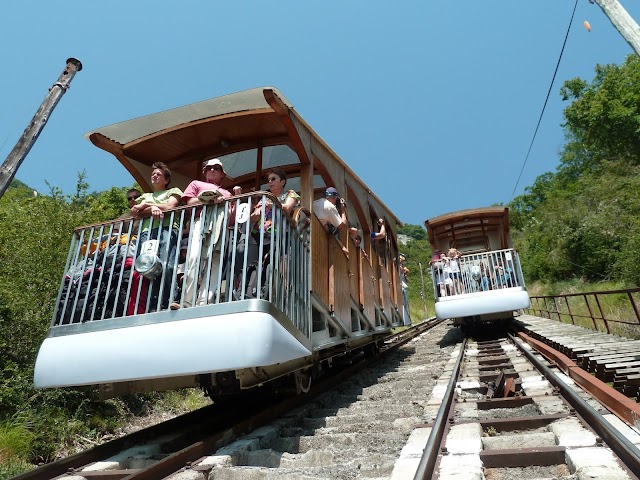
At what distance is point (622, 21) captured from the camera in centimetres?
628

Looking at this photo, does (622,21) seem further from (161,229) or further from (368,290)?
(161,229)

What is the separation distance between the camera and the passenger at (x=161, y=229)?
331 cm

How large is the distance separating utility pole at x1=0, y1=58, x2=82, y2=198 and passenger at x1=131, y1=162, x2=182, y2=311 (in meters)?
4.09

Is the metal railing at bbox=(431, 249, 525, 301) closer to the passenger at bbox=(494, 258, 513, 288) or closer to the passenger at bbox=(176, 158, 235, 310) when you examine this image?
the passenger at bbox=(494, 258, 513, 288)

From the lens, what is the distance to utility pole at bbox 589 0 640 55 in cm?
611

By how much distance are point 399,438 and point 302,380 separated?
178 centimetres

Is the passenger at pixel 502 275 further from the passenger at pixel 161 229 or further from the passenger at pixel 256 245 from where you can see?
the passenger at pixel 161 229

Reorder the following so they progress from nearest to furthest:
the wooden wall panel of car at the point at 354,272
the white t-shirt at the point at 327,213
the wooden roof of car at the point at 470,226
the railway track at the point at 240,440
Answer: the railway track at the point at 240,440 < the white t-shirt at the point at 327,213 < the wooden wall panel of car at the point at 354,272 < the wooden roof of car at the point at 470,226

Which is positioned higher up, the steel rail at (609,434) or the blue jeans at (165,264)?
the blue jeans at (165,264)

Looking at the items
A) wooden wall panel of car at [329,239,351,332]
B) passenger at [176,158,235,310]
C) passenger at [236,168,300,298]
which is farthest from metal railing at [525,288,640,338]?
passenger at [176,158,235,310]

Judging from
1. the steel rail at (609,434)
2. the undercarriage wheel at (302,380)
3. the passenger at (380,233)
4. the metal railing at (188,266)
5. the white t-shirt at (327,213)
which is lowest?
the steel rail at (609,434)

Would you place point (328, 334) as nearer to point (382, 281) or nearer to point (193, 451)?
point (193, 451)

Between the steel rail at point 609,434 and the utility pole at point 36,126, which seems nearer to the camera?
the steel rail at point 609,434

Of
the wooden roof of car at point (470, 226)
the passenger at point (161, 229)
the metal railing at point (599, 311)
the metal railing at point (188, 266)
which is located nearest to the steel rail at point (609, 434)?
the metal railing at point (188, 266)
